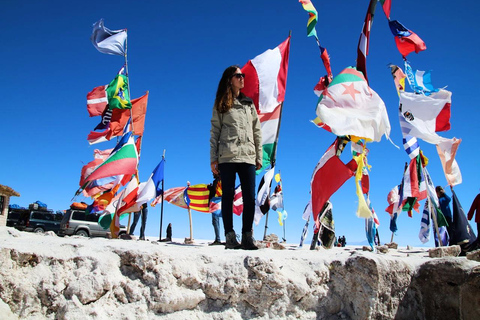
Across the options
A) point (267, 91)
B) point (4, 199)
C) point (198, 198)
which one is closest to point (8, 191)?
point (4, 199)

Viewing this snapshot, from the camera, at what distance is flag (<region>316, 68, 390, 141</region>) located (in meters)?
4.45

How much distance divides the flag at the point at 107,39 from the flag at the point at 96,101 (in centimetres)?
123

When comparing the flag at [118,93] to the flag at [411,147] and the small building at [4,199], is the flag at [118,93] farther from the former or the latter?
the small building at [4,199]

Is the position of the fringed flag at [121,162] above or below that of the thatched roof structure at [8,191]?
below

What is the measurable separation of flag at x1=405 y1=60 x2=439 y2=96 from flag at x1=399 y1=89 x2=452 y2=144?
2.34 feet

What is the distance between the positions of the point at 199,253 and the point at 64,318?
0.80m

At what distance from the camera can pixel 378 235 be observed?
13.6 meters

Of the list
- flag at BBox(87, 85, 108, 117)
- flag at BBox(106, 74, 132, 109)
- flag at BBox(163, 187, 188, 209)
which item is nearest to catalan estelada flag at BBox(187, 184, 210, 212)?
flag at BBox(163, 187, 188, 209)

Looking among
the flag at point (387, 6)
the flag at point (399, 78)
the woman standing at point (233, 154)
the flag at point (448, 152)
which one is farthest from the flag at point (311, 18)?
the flag at point (448, 152)

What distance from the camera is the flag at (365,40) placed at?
5551 mm

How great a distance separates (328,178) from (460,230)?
452 centimetres

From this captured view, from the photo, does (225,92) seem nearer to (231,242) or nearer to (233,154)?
(233,154)

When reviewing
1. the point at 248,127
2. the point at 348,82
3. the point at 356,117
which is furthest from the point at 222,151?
the point at 348,82

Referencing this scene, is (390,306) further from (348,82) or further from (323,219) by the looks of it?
(348,82)
